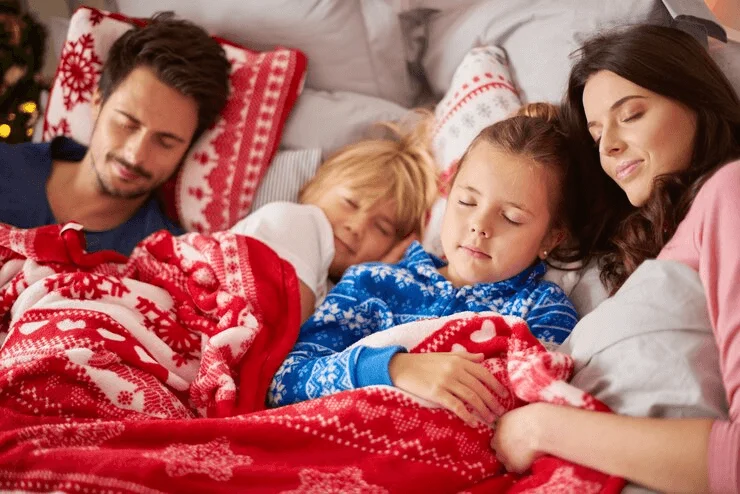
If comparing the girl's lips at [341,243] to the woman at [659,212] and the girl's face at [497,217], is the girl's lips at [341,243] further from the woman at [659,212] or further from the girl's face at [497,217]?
the woman at [659,212]

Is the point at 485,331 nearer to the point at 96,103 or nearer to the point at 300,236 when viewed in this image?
the point at 300,236

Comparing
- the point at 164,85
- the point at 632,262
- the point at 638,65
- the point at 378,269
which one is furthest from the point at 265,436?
the point at 164,85

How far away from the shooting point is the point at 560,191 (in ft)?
4.53

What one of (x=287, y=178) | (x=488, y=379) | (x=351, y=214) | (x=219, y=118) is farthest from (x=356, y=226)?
(x=488, y=379)

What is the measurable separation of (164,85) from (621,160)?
3.59 feet

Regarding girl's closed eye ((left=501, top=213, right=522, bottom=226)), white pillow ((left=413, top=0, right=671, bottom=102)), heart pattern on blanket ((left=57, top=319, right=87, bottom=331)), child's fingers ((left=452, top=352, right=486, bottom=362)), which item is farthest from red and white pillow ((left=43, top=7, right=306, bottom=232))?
child's fingers ((left=452, top=352, right=486, bottom=362))

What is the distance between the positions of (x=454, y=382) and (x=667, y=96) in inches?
23.7

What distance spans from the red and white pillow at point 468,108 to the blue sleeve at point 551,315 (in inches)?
12.9

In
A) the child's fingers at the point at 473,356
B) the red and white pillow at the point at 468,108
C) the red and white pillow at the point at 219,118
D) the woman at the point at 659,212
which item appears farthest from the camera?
the red and white pillow at the point at 219,118

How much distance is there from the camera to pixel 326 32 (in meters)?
1.91

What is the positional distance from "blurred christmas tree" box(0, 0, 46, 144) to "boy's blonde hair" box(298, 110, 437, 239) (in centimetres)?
79

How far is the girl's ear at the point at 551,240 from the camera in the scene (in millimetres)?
1409

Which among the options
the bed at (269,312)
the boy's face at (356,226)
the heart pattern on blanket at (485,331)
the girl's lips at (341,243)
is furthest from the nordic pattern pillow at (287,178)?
the heart pattern on blanket at (485,331)

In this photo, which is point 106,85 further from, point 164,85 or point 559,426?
point 559,426
